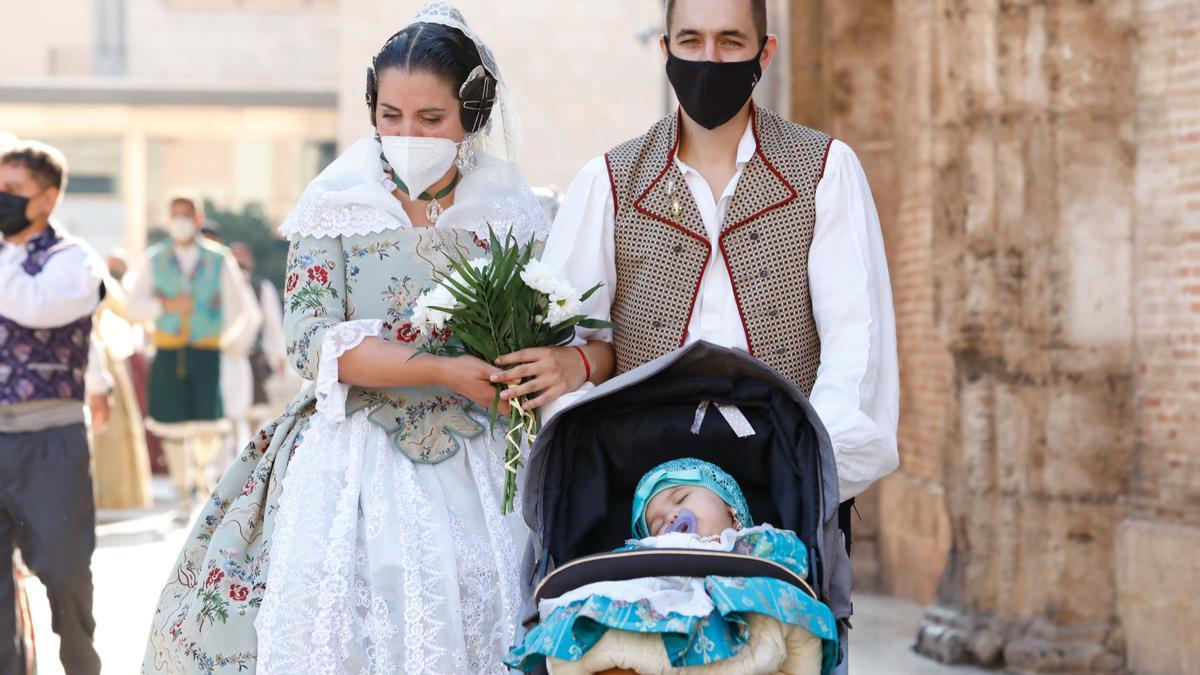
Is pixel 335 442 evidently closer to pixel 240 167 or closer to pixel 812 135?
pixel 812 135

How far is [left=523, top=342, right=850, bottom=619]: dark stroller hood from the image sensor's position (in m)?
3.81

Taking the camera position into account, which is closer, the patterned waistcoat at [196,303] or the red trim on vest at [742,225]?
the red trim on vest at [742,225]

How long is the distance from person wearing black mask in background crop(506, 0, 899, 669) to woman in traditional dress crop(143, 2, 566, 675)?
0.34 m

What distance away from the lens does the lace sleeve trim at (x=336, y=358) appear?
14.3 feet

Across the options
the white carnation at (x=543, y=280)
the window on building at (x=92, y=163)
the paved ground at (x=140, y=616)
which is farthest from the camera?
the window on building at (x=92, y=163)

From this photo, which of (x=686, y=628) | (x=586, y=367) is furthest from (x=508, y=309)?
(x=686, y=628)

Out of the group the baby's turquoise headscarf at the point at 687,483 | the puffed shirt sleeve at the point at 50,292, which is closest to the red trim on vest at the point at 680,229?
the baby's turquoise headscarf at the point at 687,483

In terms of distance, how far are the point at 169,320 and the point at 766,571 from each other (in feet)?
36.0

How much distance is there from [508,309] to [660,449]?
503 mm

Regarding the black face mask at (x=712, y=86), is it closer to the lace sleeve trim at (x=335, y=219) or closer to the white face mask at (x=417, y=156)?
the white face mask at (x=417, y=156)

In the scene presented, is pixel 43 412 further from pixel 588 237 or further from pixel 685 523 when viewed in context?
pixel 685 523

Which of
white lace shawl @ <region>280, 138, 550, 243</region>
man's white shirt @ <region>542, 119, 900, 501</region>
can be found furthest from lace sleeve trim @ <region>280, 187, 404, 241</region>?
man's white shirt @ <region>542, 119, 900, 501</region>

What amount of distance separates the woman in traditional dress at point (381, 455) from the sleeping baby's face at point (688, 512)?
615mm

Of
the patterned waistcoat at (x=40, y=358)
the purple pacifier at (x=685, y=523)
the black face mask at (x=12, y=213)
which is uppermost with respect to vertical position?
the black face mask at (x=12, y=213)
